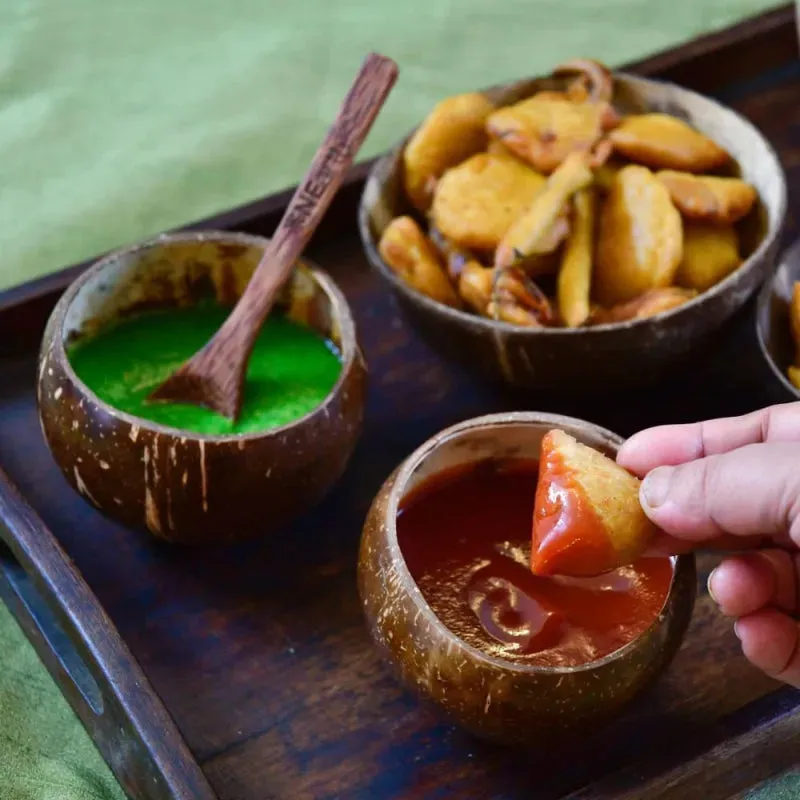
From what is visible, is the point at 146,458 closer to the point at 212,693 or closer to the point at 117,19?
the point at 212,693

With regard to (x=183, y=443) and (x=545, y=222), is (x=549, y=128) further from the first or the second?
(x=183, y=443)

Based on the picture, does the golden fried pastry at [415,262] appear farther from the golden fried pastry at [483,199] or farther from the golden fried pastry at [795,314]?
the golden fried pastry at [795,314]

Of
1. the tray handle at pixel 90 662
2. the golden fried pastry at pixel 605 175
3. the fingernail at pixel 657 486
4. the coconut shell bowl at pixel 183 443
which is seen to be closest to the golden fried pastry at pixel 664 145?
the golden fried pastry at pixel 605 175

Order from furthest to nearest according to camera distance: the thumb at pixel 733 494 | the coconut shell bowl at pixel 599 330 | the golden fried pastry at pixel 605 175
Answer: the golden fried pastry at pixel 605 175
the coconut shell bowl at pixel 599 330
the thumb at pixel 733 494

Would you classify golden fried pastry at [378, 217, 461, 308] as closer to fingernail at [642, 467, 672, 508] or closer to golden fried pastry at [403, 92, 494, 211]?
golden fried pastry at [403, 92, 494, 211]

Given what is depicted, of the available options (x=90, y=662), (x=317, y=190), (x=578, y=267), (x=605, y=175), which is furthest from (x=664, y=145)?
(x=90, y=662)

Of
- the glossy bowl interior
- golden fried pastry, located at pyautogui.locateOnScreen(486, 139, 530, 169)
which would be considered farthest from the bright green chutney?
the glossy bowl interior

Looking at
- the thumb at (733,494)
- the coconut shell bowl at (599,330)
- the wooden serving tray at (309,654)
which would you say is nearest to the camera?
the thumb at (733,494)
